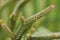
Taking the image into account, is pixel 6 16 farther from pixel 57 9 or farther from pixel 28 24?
pixel 57 9

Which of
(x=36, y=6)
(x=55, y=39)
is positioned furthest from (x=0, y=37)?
(x=36, y=6)

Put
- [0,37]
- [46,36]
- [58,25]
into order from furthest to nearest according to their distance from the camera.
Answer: [58,25]
[0,37]
[46,36]

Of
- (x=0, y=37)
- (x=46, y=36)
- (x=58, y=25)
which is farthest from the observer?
(x=58, y=25)

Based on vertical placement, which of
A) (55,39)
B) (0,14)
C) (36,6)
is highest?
(36,6)

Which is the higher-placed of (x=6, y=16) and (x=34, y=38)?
(x=6, y=16)

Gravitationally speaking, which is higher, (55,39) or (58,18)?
(58,18)

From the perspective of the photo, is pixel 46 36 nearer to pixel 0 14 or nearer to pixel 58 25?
pixel 0 14

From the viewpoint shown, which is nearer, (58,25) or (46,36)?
(46,36)

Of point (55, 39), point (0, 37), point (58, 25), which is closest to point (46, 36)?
point (55, 39)

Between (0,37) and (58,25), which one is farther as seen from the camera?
(58,25)
